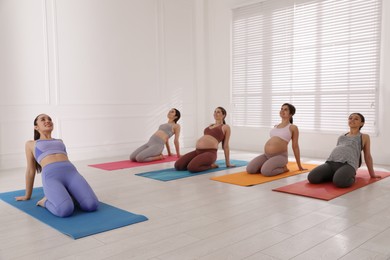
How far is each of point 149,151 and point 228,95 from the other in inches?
92.5

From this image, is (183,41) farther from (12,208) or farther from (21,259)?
(21,259)

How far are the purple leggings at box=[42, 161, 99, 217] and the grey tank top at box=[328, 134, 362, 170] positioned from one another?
236cm

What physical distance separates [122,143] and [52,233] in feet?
12.8

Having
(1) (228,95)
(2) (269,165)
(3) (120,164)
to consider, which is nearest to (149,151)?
(3) (120,164)

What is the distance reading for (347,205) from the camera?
3.03m

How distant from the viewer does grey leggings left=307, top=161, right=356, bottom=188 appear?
355 cm

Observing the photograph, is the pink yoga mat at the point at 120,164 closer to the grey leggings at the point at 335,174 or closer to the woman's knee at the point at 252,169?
the woman's knee at the point at 252,169

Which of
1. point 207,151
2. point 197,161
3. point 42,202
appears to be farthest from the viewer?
point 207,151

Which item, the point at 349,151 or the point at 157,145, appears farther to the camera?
the point at 157,145

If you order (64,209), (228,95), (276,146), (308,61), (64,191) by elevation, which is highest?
(308,61)

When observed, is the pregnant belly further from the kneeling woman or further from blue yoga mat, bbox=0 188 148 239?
the kneeling woman

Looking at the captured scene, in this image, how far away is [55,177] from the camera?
284 centimetres

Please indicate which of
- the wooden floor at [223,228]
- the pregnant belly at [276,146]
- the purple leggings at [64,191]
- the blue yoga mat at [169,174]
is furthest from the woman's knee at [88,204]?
the pregnant belly at [276,146]

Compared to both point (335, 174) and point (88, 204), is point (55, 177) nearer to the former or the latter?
point (88, 204)
